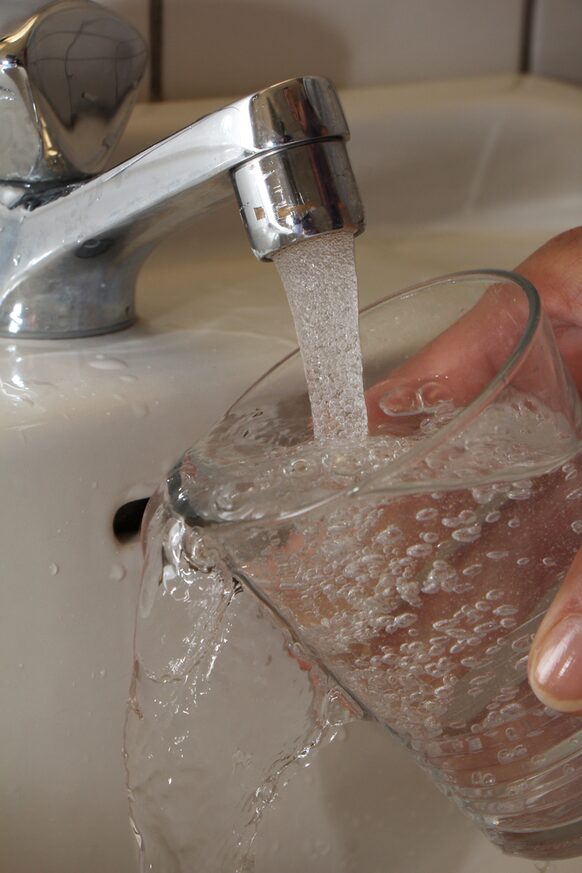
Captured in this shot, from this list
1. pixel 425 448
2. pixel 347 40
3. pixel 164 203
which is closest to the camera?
pixel 425 448

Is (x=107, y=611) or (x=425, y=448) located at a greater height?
(x=425, y=448)

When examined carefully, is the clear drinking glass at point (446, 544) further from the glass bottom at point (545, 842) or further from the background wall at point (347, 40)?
the background wall at point (347, 40)

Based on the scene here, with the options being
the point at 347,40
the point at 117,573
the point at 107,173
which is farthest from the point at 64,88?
the point at 347,40

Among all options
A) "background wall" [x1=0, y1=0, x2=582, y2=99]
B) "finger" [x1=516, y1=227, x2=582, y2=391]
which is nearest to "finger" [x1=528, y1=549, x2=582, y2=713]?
"finger" [x1=516, y1=227, x2=582, y2=391]

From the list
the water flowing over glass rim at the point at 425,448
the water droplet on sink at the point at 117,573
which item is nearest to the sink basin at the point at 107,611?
the water droplet on sink at the point at 117,573

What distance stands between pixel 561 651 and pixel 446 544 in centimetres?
4

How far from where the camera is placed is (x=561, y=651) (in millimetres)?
229

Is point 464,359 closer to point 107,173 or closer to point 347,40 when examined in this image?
point 107,173

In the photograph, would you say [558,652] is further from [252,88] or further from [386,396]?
[252,88]

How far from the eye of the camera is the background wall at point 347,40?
1.62 feet

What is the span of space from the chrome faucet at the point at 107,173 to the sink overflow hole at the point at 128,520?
0.07 metres

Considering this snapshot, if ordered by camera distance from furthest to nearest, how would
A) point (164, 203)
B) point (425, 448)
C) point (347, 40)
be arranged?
point (347, 40) → point (164, 203) → point (425, 448)

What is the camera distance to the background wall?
0.49m

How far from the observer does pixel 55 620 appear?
0.31 meters
